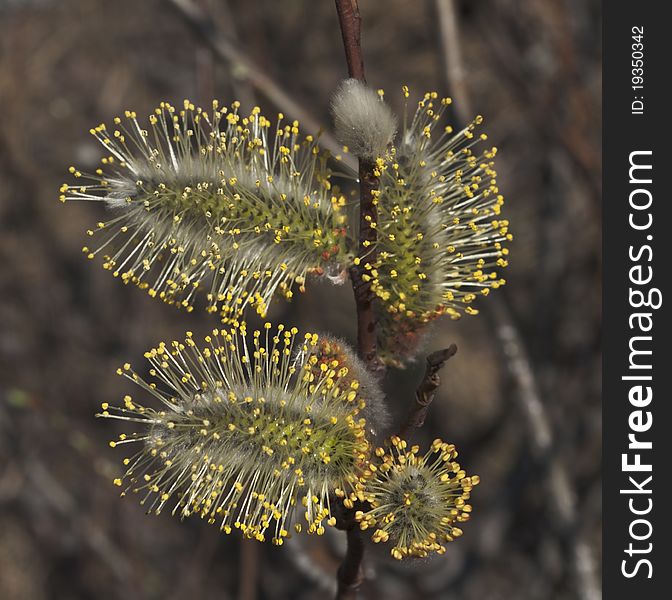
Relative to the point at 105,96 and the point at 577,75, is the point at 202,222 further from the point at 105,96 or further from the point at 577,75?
the point at 105,96

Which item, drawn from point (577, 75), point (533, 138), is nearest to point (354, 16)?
point (577, 75)

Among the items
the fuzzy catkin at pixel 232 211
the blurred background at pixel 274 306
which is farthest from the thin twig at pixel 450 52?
the fuzzy catkin at pixel 232 211

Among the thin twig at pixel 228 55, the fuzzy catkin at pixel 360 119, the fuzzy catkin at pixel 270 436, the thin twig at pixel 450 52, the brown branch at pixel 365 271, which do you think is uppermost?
the thin twig at pixel 450 52

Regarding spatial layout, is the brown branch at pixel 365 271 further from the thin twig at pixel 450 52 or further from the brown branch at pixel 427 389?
the thin twig at pixel 450 52

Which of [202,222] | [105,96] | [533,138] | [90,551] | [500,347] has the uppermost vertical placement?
[105,96]

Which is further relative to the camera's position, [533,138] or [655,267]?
[533,138]

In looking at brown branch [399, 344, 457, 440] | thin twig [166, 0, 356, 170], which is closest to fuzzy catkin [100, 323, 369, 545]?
brown branch [399, 344, 457, 440]

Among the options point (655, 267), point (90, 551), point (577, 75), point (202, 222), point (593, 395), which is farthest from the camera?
point (90, 551)
